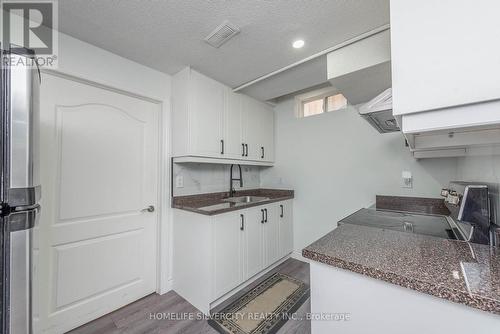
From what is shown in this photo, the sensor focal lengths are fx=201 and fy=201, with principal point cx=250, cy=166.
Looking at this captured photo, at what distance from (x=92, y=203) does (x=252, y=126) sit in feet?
6.27

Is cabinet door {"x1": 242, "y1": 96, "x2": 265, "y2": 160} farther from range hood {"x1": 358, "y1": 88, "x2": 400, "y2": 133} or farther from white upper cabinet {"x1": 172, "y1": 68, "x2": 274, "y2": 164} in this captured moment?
range hood {"x1": 358, "y1": 88, "x2": 400, "y2": 133}

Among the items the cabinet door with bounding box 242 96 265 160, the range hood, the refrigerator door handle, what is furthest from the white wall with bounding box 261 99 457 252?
the refrigerator door handle

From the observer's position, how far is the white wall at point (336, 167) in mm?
2039

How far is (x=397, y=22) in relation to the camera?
0.65 meters

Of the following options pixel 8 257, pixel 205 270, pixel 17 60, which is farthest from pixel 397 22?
A: pixel 205 270

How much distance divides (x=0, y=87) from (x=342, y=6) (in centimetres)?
169

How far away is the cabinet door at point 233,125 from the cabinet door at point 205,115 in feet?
0.26

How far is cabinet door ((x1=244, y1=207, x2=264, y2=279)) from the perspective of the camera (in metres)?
2.12

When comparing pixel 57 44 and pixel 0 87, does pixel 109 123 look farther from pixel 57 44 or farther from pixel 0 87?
pixel 0 87

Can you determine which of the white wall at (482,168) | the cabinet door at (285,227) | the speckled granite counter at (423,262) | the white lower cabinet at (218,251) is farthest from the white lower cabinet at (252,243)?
the white wall at (482,168)

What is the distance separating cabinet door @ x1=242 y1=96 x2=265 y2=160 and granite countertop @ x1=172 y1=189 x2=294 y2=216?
609 mm

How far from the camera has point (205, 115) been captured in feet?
6.98

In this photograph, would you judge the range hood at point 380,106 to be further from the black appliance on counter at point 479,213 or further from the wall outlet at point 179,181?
the wall outlet at point 179,181

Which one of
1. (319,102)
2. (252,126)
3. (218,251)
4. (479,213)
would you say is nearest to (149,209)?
(218,251)
